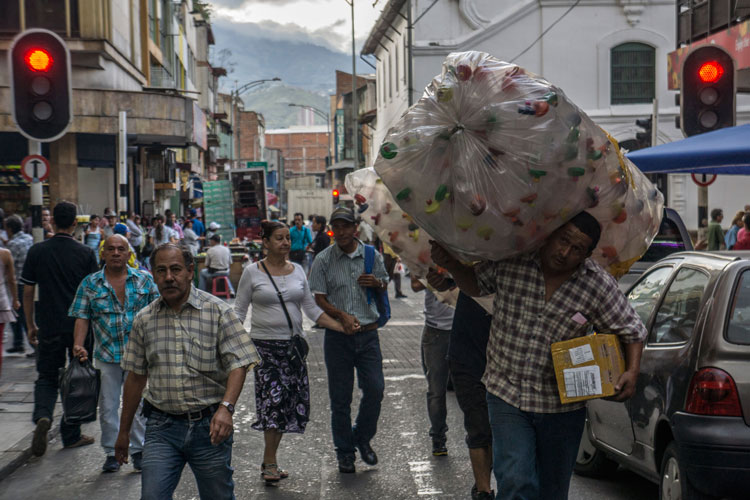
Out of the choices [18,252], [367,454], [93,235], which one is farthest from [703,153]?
[93,235]

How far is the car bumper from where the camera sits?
4.65 meters

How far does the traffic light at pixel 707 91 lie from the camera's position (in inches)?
387

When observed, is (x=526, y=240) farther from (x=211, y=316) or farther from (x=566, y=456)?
(x=211, y=316)

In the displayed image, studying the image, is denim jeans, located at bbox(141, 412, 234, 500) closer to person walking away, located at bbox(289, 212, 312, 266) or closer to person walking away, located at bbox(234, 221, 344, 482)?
person walking away, located at bbox(234, 221, 344, 482)

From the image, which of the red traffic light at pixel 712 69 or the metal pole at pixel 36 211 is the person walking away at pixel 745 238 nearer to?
the red traffic light at pixel 712 69

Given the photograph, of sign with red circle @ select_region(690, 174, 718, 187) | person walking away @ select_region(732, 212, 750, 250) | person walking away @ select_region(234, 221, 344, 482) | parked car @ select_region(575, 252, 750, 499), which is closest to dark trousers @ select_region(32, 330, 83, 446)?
person walking away @ select_region(234, 221, 344, 482)

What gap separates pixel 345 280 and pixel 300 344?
60 cm

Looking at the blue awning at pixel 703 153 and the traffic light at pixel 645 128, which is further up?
the traffic light at pixel 645 128

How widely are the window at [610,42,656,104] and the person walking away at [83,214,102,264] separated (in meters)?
22.8

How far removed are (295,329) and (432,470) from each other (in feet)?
4.69

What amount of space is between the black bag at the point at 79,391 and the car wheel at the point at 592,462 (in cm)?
345

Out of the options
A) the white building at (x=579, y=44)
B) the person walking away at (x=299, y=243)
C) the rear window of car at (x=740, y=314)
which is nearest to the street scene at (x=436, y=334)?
the rear window of car at (x=740, y=314)

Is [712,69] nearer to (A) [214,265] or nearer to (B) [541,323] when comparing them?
(B) [541,323]

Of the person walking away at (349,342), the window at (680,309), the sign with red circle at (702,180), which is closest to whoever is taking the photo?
the window at (680,309)
